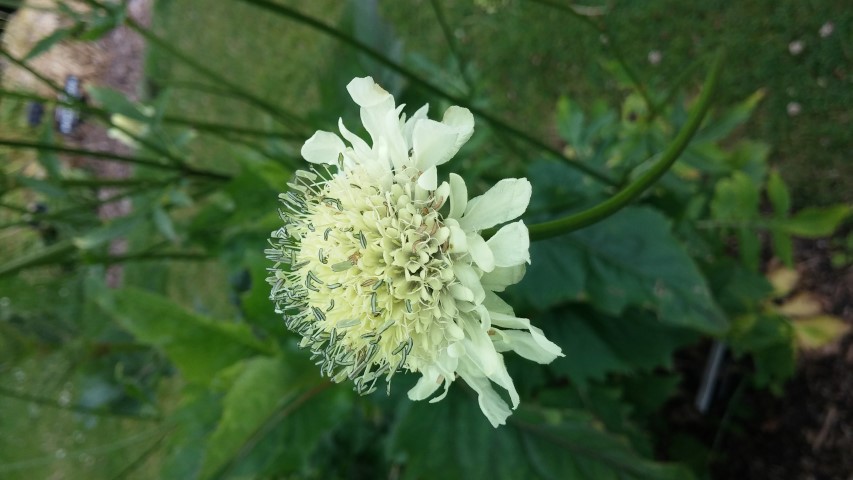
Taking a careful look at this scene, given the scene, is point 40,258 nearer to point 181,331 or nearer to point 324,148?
point 181,331

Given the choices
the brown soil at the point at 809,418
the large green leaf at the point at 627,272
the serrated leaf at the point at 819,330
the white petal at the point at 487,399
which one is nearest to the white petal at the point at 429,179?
the white petal at the point at 487,399

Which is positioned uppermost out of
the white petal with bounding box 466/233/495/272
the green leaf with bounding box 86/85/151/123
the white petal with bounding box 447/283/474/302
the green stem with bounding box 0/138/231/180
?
the white petal with bounding box 466/233/495/272

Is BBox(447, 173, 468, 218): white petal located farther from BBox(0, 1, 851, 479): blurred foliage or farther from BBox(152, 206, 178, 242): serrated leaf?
BBox(152, 206, 178, 242): serrated leaf

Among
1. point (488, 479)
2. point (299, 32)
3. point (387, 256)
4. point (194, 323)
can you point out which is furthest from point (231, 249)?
point (299, 32)

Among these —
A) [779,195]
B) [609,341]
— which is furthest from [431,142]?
[779,195]

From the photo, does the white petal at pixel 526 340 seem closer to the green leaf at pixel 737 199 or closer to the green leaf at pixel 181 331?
the green leaf at pixel 181 331

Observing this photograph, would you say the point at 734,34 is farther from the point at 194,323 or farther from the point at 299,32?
the point at 299,32

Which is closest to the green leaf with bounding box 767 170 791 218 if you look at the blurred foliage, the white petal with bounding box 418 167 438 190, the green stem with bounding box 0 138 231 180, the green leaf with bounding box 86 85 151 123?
the blurred foliage
